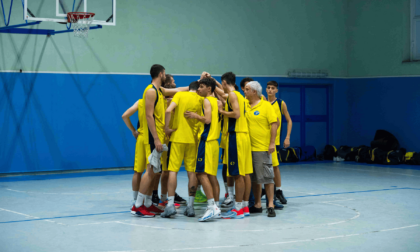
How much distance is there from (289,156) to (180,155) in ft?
29.2

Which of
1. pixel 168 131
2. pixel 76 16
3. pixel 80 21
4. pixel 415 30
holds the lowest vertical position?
pixel 168 131

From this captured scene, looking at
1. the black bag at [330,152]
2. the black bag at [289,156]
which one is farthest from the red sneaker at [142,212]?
the black bag at [330,152]

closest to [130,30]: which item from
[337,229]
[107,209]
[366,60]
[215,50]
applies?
[215,50]

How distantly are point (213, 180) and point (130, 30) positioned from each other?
24.4 ft

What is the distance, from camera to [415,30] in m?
15.4

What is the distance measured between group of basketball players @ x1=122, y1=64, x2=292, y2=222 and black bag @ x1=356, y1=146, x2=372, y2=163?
8.41 m

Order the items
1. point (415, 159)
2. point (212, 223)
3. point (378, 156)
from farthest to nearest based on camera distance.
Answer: point (378, 156), point (415, 159), point (212, 223)

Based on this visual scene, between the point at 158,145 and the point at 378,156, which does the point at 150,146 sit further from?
the point at 378,156

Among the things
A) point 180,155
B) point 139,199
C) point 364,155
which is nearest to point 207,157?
point 180,155

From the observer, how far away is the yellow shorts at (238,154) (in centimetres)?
703

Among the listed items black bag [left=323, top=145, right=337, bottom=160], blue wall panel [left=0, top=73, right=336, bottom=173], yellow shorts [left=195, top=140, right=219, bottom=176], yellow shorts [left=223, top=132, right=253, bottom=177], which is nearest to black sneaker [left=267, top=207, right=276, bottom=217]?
yellow shorts [left=223, top=132, right=253, bottom=177]

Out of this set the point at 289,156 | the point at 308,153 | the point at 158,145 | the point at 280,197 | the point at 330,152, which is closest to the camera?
the point at 158,145

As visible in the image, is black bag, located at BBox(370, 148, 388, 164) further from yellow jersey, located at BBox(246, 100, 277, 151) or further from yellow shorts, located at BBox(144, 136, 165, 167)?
yellow shorts, located at BBox(144, 136, 165, 167)

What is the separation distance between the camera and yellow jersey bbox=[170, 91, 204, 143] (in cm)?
710
